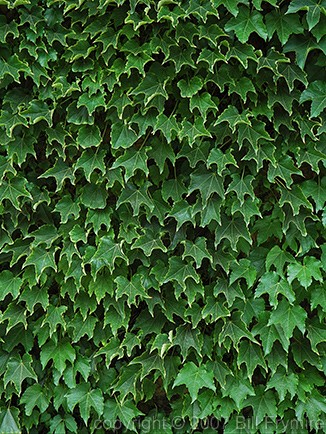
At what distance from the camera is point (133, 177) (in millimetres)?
2379

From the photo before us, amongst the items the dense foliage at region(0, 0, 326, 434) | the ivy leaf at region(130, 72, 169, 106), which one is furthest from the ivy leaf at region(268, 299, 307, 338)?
the ivy leaf at region(130, 72, 169, 106)

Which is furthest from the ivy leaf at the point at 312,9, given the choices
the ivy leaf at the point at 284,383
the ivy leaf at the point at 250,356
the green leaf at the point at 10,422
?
the green leaf at the point at 10,422

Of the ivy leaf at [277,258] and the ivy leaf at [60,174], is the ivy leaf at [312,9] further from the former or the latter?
the ivy leaf at [60,174]

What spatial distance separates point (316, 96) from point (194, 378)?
127cm

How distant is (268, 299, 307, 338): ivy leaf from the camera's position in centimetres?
227

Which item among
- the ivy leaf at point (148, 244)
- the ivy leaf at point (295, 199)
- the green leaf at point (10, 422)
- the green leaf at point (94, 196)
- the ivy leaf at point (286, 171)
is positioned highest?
the ivy leaf at point (286, 171)

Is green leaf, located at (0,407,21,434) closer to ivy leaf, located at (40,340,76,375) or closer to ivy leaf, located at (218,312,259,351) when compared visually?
ivy leaf, located at (40,340,76,375)

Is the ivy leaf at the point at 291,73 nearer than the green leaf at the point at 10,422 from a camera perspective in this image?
Yes

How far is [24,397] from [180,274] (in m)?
0.92

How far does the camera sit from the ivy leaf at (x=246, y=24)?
2178mm

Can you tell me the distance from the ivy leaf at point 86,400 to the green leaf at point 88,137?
1.08 metres

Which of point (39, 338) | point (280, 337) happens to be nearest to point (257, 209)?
point (280, 337)

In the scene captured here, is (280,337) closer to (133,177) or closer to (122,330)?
(122,330)

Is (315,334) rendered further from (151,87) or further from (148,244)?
(151,87)
